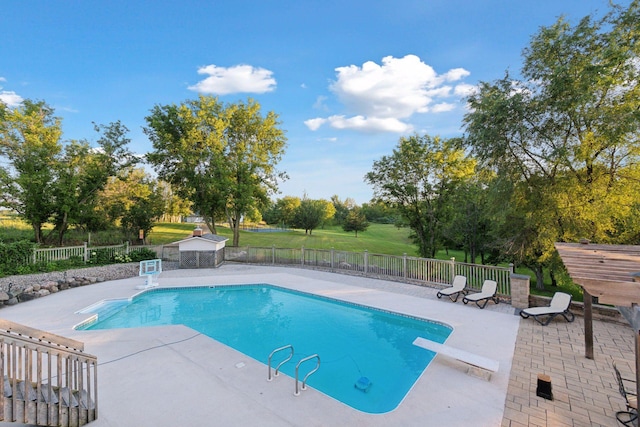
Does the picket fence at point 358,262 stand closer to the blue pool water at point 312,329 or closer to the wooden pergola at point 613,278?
the blue pool water at point 312,329

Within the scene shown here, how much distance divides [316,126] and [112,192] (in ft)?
47.9

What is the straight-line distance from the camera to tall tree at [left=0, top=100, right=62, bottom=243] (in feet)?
48.0

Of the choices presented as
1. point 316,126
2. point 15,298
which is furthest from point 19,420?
point 316,126

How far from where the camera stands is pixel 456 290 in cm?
948

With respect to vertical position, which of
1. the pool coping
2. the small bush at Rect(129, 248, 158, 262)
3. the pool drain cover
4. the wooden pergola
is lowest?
the pool drain cover

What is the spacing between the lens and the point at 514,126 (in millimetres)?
9695

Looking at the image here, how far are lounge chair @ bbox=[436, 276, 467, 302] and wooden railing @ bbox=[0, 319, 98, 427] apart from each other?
29.9ft

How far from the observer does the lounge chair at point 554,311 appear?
7.20m

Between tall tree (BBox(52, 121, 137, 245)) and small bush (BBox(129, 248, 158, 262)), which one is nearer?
small bush (BBox(129, 248, 158, 262))

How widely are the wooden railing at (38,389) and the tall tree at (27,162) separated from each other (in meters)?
16.3

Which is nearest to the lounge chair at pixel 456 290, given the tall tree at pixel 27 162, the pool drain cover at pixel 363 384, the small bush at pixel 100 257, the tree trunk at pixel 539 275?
the pool drain cover at pixel 363 384

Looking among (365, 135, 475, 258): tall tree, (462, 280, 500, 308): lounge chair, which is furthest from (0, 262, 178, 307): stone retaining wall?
(365, 135, 475, 258): tall tree

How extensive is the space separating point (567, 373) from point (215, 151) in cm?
→ 1942

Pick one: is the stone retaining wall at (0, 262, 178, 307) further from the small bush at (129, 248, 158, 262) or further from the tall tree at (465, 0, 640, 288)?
the tall tree at (465, 0, 640, 288)
